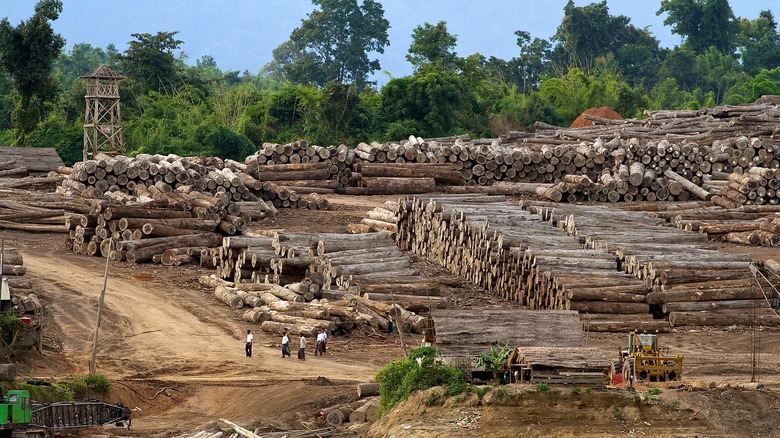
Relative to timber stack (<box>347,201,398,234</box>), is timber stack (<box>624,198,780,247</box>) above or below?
above

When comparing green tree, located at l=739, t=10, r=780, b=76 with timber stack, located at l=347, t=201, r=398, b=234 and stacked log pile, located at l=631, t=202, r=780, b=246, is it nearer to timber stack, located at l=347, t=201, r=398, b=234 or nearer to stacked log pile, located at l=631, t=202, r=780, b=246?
stacked log pile, located at l=631, t=202, r=780, b=246

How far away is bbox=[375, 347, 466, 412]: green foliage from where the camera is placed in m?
24.5

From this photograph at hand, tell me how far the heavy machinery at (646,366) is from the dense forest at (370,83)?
3714cm

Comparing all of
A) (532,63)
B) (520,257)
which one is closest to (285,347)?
(520,257)

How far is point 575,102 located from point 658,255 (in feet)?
148

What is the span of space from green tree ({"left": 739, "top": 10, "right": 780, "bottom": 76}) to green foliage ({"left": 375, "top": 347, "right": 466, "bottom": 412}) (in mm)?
86342

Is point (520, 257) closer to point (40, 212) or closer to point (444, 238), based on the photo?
point (444, 238)

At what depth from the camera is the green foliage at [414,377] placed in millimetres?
24484

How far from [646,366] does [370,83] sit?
8254 centimetres

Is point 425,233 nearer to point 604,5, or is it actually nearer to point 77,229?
point 77,229

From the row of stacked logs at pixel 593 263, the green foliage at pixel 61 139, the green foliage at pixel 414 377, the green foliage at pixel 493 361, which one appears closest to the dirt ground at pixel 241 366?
the green foliage at pixel 414 377

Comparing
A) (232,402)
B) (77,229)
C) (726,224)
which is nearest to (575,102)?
(726,224)

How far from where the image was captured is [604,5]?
11150cm

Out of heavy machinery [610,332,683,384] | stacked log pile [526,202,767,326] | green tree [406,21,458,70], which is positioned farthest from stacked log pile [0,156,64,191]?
heavy machinery [610,332,683,384]
